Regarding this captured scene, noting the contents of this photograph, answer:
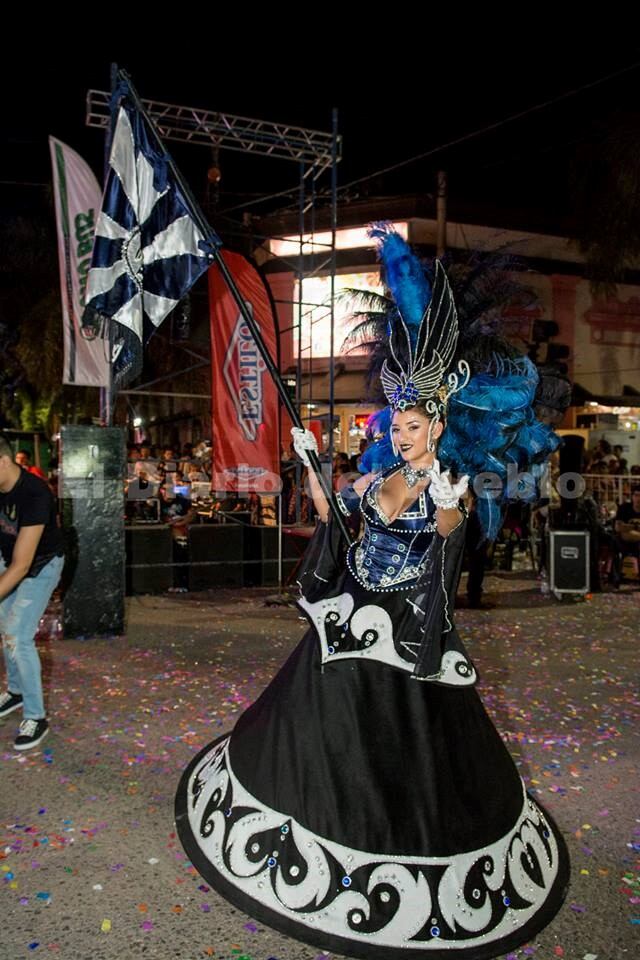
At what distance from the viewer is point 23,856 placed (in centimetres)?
325

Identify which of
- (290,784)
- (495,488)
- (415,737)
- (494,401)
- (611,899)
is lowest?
(611,899)

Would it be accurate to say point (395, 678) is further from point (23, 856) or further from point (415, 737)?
point (23, 856)

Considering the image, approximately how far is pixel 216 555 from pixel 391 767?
7404mm

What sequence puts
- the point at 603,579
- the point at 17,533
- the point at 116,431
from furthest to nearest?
1. the point at 603,579
2. the point at 116,431
3. the point at 17,533

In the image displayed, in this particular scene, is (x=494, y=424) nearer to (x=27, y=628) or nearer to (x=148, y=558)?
(x=27, y=628)

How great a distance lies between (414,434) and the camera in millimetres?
3105

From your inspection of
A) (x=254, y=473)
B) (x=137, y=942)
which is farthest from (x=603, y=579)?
(x=137, y=942)

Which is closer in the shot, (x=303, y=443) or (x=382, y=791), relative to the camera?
(x=382, y=791)

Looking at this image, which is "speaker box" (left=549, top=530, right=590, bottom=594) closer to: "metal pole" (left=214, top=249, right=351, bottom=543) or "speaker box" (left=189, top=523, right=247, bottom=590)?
"speaker box" (left=189, top=523, right=247, bottom=590)

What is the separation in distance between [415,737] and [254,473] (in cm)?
625

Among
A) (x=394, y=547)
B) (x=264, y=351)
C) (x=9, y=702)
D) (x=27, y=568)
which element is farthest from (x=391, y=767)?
(x=9, y=702)

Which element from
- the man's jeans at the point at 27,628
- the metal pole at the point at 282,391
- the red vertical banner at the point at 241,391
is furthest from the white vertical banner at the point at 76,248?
the metal pole at the point at 282,391

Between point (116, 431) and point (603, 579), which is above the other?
Answer: point (116, 431)

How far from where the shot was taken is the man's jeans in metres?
Answer: 4.53
